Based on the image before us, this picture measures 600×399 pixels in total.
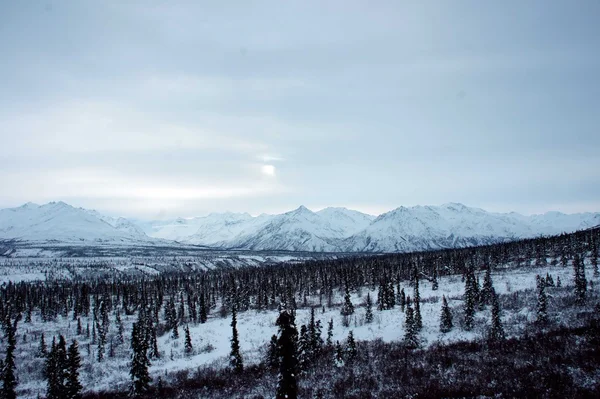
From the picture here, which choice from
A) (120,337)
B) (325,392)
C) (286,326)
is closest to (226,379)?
(325,392)

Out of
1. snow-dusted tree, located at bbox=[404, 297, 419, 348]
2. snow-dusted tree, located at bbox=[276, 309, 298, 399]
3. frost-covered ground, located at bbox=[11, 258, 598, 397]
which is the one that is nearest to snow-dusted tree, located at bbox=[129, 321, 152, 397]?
frost-covered ground, located at bbox=[11, 258, 598, 397]

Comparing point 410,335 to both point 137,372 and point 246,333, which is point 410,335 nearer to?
point 137,372

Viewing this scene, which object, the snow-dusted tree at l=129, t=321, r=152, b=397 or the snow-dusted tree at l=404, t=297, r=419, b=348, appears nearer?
the snow-dusted tree at l=129, t=321, r=152, b=397

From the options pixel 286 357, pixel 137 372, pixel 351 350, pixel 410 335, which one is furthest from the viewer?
pixel 410 335

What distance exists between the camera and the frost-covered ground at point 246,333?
6612cm

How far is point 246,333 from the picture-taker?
90250 millimetres

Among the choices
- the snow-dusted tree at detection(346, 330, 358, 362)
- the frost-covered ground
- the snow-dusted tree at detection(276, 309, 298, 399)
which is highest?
the snow-dusted tree at detection(276, 309, 298, 399)

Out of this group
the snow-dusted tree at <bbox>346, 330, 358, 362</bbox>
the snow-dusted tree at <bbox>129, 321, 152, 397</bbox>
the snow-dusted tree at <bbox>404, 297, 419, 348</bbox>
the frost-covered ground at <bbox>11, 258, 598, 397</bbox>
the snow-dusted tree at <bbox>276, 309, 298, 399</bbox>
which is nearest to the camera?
the snow-dusted tree at <bbox>276, 309, 298, 399</bbox>

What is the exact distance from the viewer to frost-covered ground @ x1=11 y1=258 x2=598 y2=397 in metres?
66.1

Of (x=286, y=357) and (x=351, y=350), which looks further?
(x=351, y=350)

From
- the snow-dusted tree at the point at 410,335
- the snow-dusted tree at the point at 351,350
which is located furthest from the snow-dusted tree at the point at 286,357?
the snow-dusted tree at the point at 410,335

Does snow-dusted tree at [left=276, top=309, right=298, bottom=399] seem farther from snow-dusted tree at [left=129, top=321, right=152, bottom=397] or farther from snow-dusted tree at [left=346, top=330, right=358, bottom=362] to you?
snow-dusted tree at [left=129, top=321, right=152, bottom=397]

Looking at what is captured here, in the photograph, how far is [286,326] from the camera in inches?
951

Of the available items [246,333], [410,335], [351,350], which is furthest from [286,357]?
[246,333]
